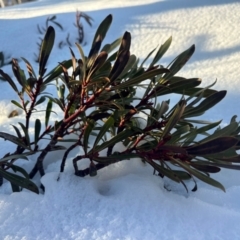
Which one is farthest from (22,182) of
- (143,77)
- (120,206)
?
(143,77)

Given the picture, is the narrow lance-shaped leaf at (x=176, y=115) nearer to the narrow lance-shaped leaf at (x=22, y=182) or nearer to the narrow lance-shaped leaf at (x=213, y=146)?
the narrow lance-shaped leaf at (x=213, y=146)

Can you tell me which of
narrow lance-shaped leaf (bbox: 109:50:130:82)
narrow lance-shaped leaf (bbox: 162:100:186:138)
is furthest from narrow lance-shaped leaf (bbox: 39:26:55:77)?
narrow lance-shaped leaf (bbox: 162:100:186:138)

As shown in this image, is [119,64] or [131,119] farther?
[131,119]

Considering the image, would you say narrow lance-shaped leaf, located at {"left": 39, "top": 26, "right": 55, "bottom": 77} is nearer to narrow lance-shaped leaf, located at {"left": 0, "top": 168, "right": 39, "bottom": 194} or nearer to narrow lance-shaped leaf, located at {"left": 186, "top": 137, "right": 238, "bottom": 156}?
narrow lance-shaped leaf, located at {"left": 0, "top": 168, "right": 39, "bottom": 194}

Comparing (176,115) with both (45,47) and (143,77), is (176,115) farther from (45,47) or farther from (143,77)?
(45,47)

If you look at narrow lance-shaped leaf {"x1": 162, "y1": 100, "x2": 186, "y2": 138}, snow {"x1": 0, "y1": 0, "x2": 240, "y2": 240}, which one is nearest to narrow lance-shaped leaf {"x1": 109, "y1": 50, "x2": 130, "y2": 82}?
narrow lance-shaped leaf {"x1": 162, "y1": 100, "x2": 186, "y2": 138}

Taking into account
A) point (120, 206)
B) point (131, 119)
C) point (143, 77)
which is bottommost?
point (120, 206)

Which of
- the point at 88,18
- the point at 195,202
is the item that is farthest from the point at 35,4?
the point at 195,202

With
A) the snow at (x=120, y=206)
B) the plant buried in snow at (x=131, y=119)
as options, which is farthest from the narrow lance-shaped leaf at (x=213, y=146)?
the snow at (x=120, y=206)

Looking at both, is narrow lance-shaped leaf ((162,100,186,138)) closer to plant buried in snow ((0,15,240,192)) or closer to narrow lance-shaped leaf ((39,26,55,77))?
plant buried in snow ((0,15,240,192))

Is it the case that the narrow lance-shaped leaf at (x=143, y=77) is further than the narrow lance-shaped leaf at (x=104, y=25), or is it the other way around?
the narrow lance-shaped leaf at (x=104, y=25)

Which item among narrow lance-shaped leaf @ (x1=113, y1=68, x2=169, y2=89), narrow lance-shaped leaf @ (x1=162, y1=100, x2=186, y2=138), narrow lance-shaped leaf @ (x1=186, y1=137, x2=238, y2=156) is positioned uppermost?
narrow lance-shaped leaf @ (x1=113, y1=68, x2=169, y2=89)

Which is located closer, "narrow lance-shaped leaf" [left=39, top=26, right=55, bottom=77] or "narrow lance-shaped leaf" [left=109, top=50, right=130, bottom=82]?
"narrow lance-shaped leaf" [left=109, top=50, right=130, bottom=82]

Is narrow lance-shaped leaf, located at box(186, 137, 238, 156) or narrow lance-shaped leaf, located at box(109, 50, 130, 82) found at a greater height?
narrow lance-shaped leaf, located at box(109, 50, 130, 82)
